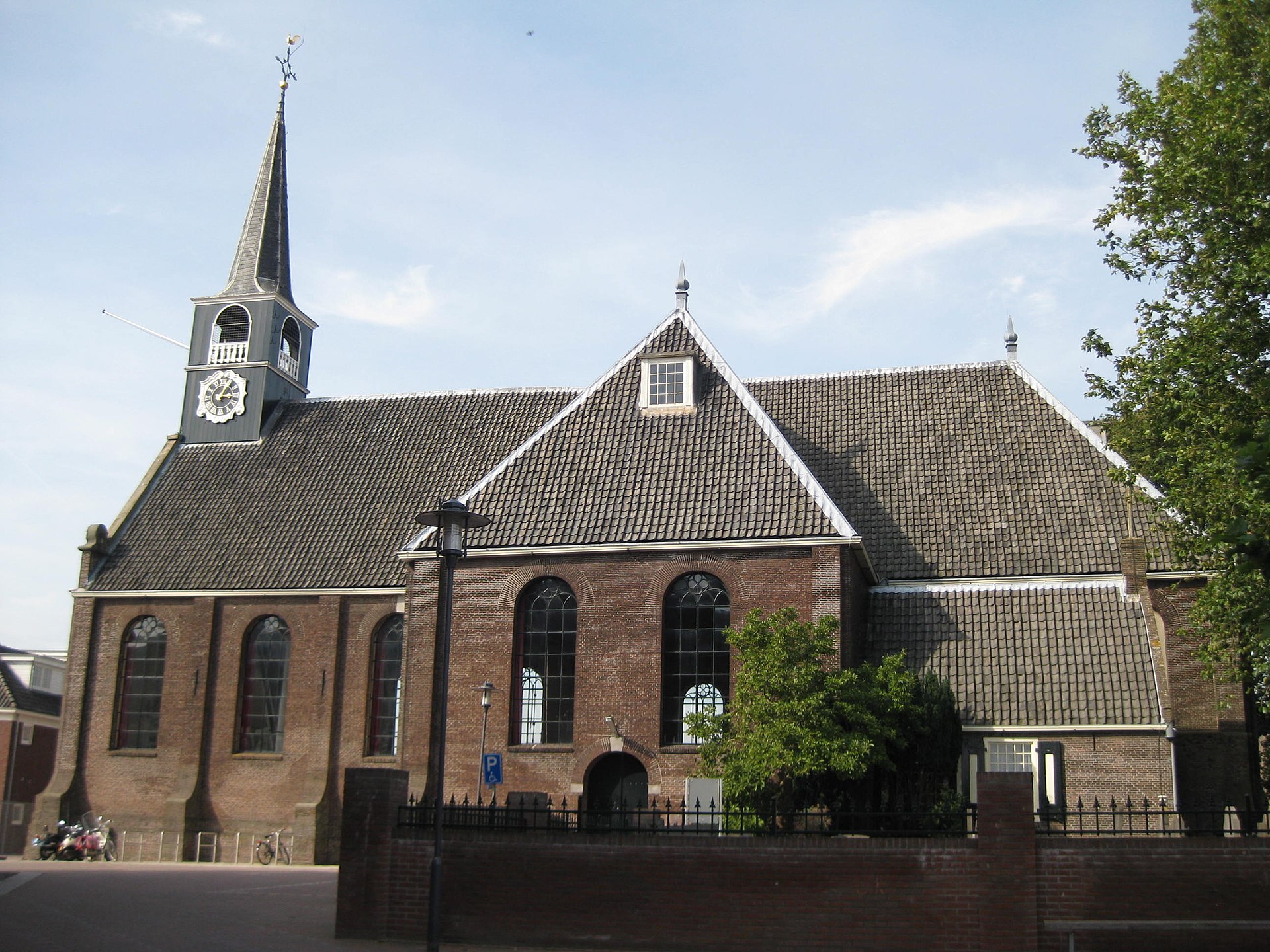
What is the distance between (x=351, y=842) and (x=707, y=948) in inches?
211

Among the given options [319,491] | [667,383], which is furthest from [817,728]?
[319,491]

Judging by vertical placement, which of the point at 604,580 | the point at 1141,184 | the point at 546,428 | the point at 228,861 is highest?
the point at 1141,184

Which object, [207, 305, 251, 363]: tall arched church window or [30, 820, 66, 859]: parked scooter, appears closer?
[30, 820, 66, 859]: parked scooter

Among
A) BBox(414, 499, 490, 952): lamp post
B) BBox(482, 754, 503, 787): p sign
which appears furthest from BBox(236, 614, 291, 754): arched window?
BBox(414, 499, 490, 952): lamp post

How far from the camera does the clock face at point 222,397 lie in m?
40.4

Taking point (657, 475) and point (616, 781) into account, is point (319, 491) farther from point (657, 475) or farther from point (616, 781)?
point (616, 781)

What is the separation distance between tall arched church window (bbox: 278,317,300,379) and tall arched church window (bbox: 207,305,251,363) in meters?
1.21

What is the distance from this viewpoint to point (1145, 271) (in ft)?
74.6

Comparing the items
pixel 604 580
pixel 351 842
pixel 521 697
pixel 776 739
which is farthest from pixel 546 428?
pixel 351 842

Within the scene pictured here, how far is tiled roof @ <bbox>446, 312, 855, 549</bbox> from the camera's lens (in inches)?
1043

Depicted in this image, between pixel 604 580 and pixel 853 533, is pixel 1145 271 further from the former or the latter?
pixel 604 580

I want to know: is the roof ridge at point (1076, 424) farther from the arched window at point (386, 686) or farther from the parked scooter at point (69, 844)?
the parked scooter at point (69, 844)

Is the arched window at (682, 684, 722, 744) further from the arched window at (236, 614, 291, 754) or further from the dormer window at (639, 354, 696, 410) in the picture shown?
the arched window at (236, 614, 291, 754)

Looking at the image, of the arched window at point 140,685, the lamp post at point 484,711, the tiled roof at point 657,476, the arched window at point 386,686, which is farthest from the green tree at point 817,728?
the arched window at point 140,685
